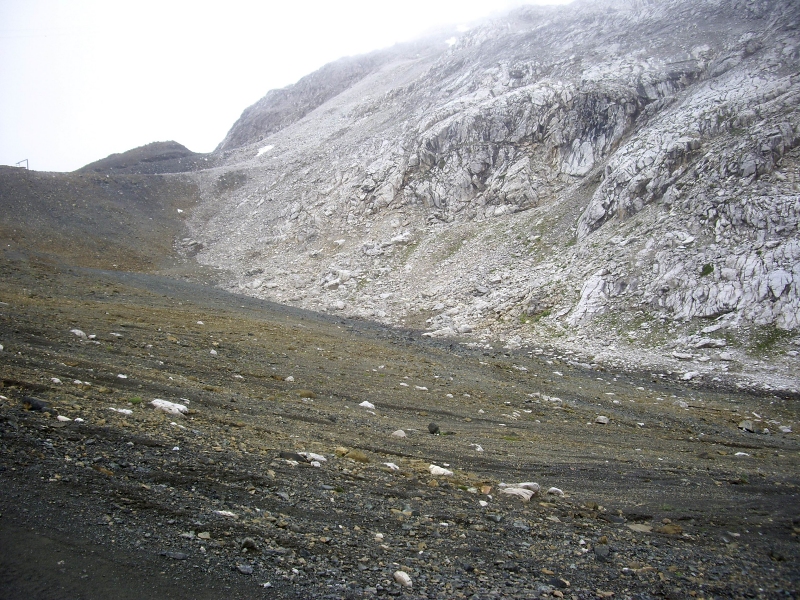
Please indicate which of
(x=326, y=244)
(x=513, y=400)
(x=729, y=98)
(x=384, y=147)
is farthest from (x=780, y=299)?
(x=384, y=147)

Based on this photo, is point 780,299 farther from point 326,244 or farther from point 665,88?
point 326,244

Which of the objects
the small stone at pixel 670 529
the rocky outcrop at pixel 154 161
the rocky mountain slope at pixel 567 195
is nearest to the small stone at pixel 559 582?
the small stone at pixel 670 529

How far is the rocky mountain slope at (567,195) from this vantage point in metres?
22.3

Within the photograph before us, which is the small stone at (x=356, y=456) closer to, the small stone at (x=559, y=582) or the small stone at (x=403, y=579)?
the small stone at (x=403, y=579)

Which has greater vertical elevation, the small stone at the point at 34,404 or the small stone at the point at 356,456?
the small stone at the point at 34,404

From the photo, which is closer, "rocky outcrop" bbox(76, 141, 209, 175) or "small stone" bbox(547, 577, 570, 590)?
"small stone" bbox(547, 577, 570, 590)

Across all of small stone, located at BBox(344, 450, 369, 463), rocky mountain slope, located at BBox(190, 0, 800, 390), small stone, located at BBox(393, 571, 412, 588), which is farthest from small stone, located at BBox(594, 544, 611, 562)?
rocky mountain slope, located at BBox(190, 0, 800, 390)

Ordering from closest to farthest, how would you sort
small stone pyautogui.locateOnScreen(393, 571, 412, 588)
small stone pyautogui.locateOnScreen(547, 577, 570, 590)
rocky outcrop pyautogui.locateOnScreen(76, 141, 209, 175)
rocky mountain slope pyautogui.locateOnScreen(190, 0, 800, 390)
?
small stone pyautogui.locateOnScreen(393, 571, 412, 588) < small stone pyautogui.locateOnScreen(547, 577, 570, 590) < rocky mountain slope pyautogui.locateOnScreen(190, 0, 800, 390) < rocky outcrop pyautogui.locateOnScreen(76, 141, 209, 175)

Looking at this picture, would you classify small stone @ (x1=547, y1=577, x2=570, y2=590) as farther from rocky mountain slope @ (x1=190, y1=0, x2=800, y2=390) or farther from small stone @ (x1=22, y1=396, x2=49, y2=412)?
rocky mountain slope @ (x1=190, y1=0, x2=800, y2=390)

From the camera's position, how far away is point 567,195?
3497 centimetres


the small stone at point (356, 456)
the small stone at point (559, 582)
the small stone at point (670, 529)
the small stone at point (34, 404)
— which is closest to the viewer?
the small stone at point (559, 582)

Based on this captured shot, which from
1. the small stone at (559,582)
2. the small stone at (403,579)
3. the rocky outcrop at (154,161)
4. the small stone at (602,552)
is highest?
the rocky outcrop at (154,161)

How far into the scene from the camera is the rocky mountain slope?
73.1 feet

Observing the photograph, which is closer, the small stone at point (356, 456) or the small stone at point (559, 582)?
the small stone at point (559, 582)
